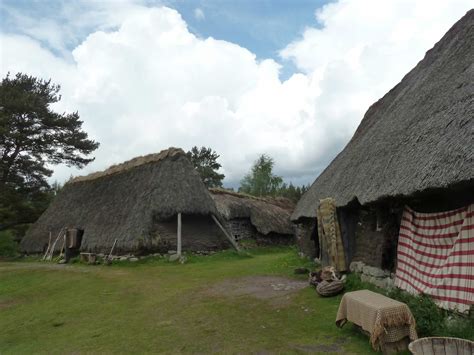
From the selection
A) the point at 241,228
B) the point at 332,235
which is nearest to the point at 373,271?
the point at 332,235

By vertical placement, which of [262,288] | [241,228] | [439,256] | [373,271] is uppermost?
[241,228]

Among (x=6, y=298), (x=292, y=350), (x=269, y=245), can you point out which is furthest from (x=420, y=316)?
(x=269, y=245)

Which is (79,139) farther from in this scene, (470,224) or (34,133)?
(470,224)

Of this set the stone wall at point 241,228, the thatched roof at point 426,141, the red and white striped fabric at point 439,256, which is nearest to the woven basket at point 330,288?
the red and white striped fabric at point 439,256

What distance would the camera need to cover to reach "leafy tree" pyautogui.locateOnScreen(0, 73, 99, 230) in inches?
949

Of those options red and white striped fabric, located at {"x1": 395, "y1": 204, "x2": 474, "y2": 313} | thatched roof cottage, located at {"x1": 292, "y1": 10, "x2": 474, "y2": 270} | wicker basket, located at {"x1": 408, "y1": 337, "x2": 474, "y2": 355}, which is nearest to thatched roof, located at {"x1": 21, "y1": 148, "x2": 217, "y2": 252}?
thatched roof cottage, located at {"x1": 292, "y1": 10, "x2": 474, "y2": 270}

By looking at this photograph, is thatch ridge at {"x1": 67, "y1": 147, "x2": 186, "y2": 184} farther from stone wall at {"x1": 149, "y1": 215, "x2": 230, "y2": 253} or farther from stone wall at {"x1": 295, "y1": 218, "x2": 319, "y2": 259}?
stone wall at {"x1": 295, "y1": 218, "x2": 319, "y2": 259}

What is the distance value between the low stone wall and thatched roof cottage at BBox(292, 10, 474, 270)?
0.45 feet

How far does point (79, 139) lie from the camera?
26.7m

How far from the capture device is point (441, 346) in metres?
3.95

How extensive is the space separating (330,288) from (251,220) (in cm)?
1553

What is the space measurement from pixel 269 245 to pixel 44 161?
53.2 feet

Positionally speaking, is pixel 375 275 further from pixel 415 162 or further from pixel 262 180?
pixel 262 180

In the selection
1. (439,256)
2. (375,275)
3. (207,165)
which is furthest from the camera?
(207,165)
